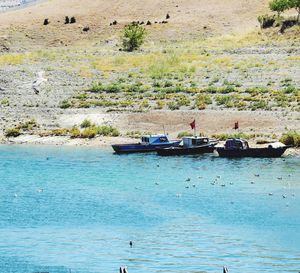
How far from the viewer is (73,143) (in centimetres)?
9025

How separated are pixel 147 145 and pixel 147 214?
25.9 meters

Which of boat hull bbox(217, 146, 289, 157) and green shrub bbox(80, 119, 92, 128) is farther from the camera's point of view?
green shrub bbox(80, 119, 92, 128)

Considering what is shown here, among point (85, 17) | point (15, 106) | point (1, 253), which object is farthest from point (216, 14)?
point (1, 253)

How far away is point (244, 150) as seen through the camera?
8038 centimetres

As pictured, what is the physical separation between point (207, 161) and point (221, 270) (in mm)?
34296

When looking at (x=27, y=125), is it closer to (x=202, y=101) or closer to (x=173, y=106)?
(x=173, y=106)

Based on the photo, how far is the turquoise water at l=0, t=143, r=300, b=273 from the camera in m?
47.9

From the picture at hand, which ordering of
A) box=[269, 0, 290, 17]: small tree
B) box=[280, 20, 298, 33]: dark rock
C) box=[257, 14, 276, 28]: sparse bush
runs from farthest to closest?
box=[257, 14, 276, 28]: sparse bush, box=[269, 0, 290, 17]: small tree, box=[280, 20, 298, 33]: dark rock

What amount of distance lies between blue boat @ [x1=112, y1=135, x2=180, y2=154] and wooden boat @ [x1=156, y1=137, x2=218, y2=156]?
115 centimetres

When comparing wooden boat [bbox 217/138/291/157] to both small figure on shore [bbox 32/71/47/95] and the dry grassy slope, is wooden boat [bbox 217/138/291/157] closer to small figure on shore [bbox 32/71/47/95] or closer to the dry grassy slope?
small figure on shore [bbox 32/71/47/95]

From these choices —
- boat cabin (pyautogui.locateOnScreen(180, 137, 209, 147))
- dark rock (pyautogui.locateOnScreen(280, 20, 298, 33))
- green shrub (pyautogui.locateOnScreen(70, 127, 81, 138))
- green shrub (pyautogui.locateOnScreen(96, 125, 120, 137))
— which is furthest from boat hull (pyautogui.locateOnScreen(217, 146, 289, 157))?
dark rock (pyautogui.locateOnScreen(280, 20, 298, 33))

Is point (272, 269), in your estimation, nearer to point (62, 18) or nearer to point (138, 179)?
point (138, 179)

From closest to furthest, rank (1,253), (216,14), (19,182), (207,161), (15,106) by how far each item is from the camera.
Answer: (1,253) → (19,182) → (207,161) → (15,106) → (216,14)

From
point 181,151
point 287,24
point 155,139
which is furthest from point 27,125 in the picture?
point 287,24
